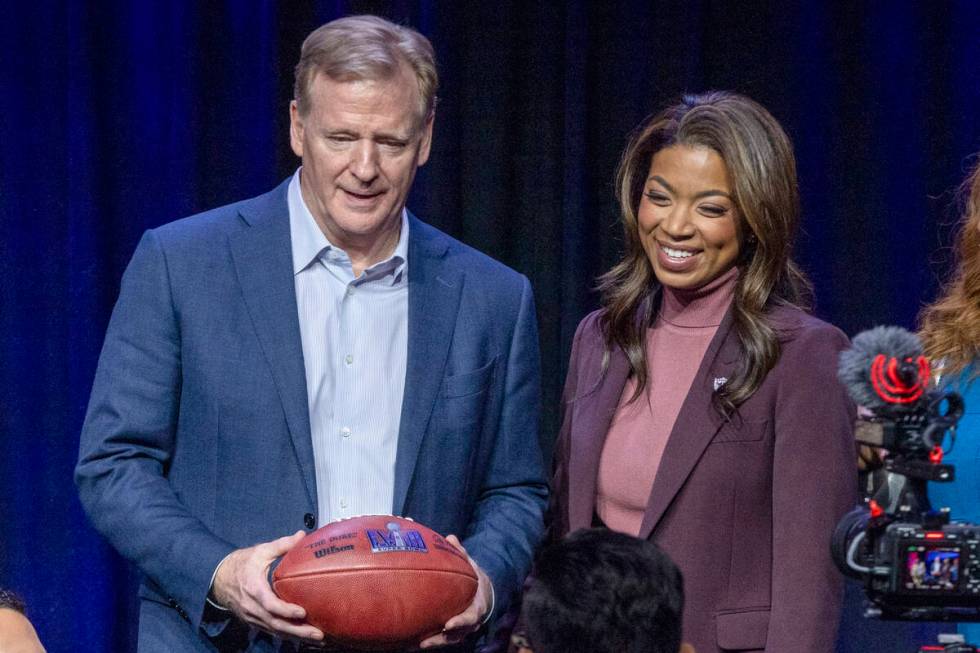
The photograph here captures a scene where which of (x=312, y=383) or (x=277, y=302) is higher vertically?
(x=277, y=302)

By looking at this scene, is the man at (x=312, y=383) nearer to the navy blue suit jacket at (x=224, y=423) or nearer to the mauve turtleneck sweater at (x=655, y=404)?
the navy blue suit jacket at (x=224, y=423)

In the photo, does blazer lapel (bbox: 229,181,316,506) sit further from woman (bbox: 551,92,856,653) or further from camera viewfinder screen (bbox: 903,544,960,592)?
camera viewfinder screen (bbox: 903,544,960,592)

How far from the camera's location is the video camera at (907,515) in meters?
1.84

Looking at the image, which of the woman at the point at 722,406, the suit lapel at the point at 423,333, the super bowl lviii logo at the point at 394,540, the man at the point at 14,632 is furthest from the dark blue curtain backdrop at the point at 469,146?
the man at the point at 14,632

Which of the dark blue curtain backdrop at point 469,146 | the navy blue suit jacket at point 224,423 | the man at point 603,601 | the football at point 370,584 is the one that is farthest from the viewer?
the dark blue curtain backdrop at point 469,146

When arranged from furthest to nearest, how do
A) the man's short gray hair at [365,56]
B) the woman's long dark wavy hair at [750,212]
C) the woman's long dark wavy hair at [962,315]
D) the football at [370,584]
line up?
the woman's long dark wavy hair at [962,315], the woman's long dark wavy hair at [750,212], the man's short gray hair at [365,56], the football at [370,584]

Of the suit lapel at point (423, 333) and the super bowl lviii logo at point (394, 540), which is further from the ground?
the suit lapel at point (423, 333)

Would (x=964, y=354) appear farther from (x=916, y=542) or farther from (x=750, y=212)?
(x=916, y=542)

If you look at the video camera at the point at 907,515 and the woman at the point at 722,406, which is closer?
the video camera at the point at 907,515

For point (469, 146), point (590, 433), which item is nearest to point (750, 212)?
point (590, 433)

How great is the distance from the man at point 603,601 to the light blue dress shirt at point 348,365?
2.05ft

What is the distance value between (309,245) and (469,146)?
4.80 feet

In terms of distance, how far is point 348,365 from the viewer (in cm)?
249

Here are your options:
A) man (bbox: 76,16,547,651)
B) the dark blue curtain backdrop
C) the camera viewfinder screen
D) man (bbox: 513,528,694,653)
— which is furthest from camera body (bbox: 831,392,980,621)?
the dark blue curtain backdrop
